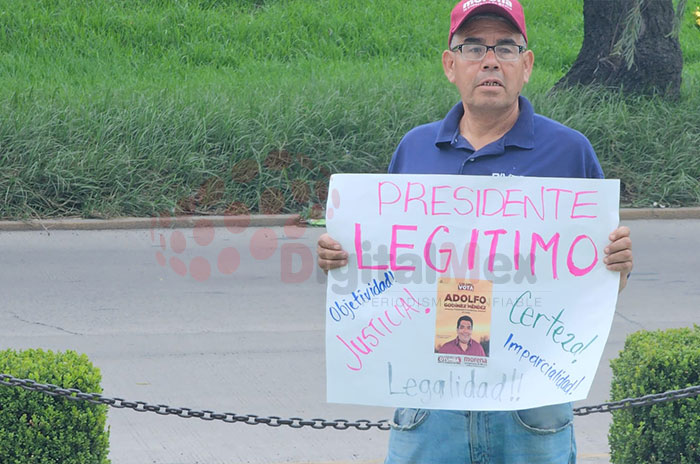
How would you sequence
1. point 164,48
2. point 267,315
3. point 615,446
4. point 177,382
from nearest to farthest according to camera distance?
1. point 615,446
2. point 177,382
3. point 267,315
4. point 164,48

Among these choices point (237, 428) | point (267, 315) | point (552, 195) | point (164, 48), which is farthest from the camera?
point (164, 48)

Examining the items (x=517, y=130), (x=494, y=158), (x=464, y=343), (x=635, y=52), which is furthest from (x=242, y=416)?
(x=635, y=52)

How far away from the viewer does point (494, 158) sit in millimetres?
2955

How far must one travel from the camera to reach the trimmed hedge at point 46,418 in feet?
11.8

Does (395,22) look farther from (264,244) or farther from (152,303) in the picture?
(152,303)

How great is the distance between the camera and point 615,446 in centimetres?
404

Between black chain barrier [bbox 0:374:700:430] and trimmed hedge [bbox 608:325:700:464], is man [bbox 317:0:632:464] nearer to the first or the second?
black chain barrier [bbox 0:374:700:430]

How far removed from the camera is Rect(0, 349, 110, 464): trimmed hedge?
3.59 meters

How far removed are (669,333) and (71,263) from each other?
7.00 m

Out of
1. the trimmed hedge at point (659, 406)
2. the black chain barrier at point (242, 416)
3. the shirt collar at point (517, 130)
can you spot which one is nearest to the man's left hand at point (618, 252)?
the shirt collar at point (517, 130)

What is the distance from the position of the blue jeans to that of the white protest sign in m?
0.05

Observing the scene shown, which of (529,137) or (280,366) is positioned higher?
(529,137)

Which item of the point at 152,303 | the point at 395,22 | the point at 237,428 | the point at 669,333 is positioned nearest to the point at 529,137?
the point at 669,333

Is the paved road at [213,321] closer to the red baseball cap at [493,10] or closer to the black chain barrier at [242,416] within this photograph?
the black chain barrier at [242,416]
